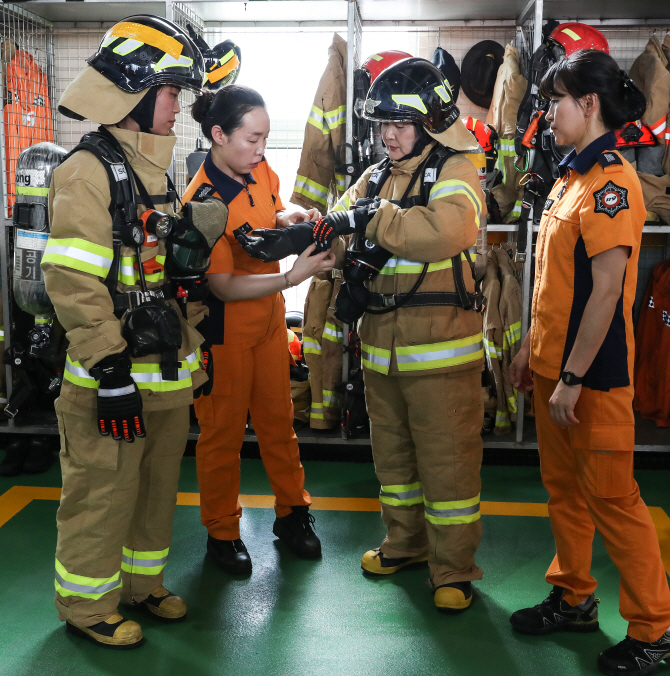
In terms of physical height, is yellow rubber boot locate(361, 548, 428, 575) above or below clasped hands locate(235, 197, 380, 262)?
below

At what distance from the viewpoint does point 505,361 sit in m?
4.91

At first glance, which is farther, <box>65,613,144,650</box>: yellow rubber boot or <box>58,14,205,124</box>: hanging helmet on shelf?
<box>65,613,144,650</box>: yellow rubber boot

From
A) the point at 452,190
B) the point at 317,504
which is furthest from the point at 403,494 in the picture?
the point at 452,190

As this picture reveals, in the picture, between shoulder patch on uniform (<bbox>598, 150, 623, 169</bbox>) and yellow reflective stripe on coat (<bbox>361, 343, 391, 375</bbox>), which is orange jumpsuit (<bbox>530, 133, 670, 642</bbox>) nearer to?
shoulder patch on uniform (<bbox>598, 150, 623, 169</bbox>)

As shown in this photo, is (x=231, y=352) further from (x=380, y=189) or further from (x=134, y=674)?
(x=134, y=674)

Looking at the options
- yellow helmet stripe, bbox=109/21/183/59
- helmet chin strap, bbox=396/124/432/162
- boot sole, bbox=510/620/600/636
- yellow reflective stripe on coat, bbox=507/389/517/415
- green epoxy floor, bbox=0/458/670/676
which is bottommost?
green epoxy floor, bbox=0/458/670/676

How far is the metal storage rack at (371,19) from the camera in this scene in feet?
15.3

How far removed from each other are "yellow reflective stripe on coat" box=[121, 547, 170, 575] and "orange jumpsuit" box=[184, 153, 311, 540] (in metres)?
0.53

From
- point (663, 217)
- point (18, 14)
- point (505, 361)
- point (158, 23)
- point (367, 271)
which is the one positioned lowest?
point (505, 361)

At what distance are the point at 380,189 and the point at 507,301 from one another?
196 cm

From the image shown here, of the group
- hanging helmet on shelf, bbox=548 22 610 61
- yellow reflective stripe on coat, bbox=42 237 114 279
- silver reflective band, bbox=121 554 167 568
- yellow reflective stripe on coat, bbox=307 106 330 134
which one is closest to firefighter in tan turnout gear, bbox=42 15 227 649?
yellow reflective stripe on coat, bbox=42 237 114 279

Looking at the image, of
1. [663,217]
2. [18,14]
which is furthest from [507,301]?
[18,14]

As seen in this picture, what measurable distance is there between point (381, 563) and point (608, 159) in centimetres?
202

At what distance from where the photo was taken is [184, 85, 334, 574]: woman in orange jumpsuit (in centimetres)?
312
